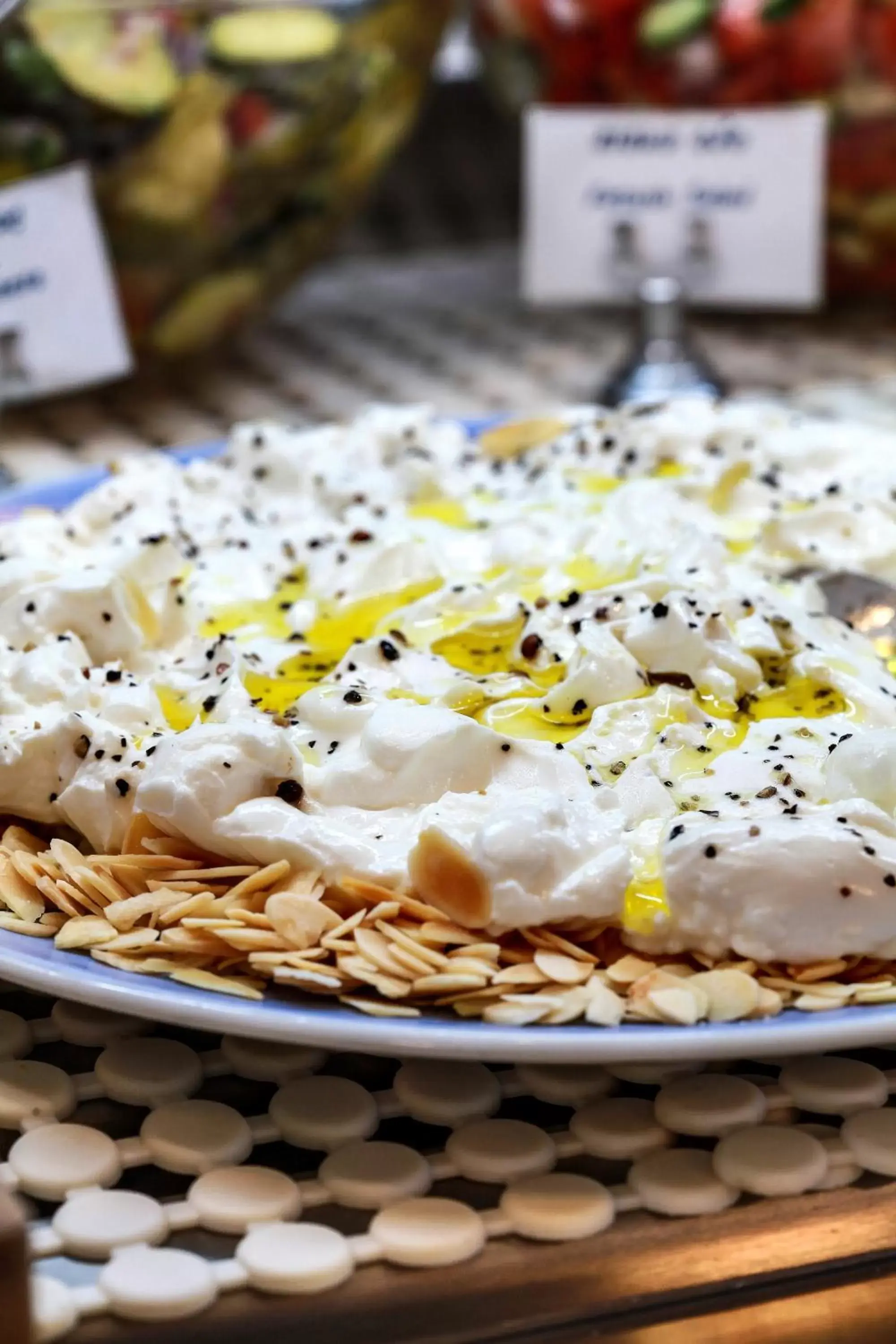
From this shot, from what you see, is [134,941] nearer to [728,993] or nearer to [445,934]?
[445,934]

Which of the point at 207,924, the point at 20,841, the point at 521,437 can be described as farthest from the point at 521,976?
the point at 521,437

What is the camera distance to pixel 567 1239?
0.54 m

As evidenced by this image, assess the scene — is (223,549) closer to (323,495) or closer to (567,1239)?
(323,495)

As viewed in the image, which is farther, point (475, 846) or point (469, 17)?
point (469, 17)

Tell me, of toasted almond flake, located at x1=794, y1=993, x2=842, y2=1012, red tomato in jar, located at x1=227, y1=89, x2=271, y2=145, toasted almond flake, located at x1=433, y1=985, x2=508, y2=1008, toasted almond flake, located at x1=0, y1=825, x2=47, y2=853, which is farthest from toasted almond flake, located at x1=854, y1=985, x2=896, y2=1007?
red tomato in jar, located at x1=227, y1=89, x2=271, y2=145

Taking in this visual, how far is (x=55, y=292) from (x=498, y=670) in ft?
2.03

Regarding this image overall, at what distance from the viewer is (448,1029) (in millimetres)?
559

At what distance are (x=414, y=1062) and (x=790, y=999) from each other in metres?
0.14

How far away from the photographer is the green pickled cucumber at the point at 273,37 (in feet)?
4.15

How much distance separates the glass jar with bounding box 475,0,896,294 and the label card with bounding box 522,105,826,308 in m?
Answer: 0.03

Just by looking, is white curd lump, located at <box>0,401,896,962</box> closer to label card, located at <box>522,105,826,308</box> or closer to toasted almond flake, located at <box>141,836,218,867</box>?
toasted almond flake, located at <box>141,836,218,867</box>

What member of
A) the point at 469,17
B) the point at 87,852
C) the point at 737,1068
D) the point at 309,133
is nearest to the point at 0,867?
the point at 87,852

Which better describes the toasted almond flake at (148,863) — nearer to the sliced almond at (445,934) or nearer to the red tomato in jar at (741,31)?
the sliced almond at (445,934)

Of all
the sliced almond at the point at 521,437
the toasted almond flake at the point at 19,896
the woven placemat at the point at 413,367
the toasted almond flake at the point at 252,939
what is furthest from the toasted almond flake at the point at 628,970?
the woven placemat at the point at 413,367
